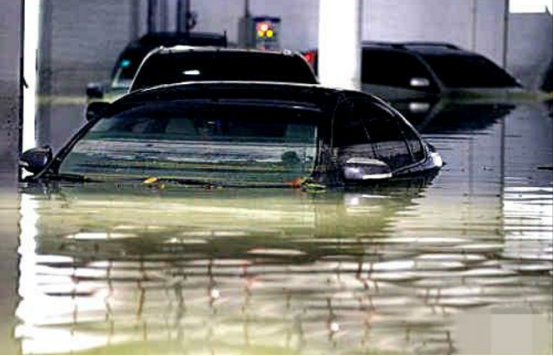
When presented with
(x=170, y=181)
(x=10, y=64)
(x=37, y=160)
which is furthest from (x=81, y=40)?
(x=170, y=181)

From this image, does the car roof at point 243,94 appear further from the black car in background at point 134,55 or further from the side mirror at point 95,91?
the side mirror at point 95,91

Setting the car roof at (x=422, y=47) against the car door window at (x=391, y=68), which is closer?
the car door window at (x=391, y=68)

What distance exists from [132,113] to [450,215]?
→ 2150 millimetres

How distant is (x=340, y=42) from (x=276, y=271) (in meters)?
11.9

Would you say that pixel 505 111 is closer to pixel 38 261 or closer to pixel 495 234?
pixel 495 234

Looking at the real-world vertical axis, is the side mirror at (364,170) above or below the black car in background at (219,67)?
below

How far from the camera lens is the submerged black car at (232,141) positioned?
10.5 metres

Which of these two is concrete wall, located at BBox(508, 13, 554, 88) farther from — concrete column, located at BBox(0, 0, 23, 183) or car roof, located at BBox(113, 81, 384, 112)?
car roof, located at BBox(113, 81, 384, 112)

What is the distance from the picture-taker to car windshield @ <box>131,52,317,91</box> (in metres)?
16.1

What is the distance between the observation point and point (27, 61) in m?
18.6

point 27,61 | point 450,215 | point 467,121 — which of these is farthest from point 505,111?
point 450,215

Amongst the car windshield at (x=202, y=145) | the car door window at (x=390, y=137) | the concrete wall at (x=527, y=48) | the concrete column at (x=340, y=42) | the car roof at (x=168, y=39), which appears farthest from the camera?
the concrete wall at (x=527, y=48)

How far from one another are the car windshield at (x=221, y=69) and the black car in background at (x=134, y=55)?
168 inches

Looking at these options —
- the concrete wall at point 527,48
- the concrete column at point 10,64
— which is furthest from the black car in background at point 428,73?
the concrete column at point 10,64
